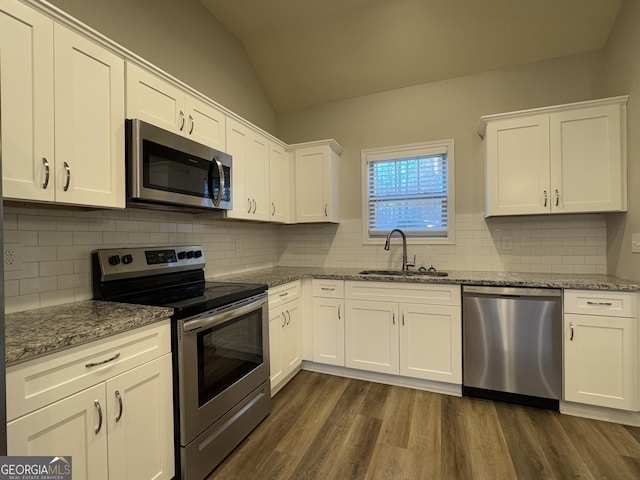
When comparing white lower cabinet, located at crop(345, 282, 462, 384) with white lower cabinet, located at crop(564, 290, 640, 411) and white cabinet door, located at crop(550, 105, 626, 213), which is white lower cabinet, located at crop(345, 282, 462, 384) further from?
white cabinet door, located at crop(550, 105, 626, 213)

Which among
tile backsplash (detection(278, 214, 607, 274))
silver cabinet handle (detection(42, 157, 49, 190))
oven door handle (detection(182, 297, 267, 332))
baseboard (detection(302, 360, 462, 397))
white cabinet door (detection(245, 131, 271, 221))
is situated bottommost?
baseboard (detection(302, 360, 462, 397))

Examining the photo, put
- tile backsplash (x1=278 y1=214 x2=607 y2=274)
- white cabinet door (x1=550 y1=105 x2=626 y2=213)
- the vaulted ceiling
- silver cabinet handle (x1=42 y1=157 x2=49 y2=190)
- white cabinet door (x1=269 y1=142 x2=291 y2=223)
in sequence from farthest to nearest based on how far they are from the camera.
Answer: white cabinet door (x1=269 y1=142 x2=291 y2=223)
tile backsplash (x1=278 y1=214 x2=607 y2=274)
the vaulted ceiling
white cabinet door (x1=550 y1=105 x2=626 y2=213)
silver cabinet handle (x1=42 y1=157 x2=49 y2=190)

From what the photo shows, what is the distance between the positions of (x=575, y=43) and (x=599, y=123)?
0.86 metres

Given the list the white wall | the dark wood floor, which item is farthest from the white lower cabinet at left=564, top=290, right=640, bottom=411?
the white wall

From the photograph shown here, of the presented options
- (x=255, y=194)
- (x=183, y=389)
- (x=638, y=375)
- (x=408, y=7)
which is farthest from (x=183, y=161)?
(x=638, y=375)

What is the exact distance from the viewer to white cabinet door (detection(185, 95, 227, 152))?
2088 mm

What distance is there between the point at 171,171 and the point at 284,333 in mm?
1566

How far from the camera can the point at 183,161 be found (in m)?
1.94

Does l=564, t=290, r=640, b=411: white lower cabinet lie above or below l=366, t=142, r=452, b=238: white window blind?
below

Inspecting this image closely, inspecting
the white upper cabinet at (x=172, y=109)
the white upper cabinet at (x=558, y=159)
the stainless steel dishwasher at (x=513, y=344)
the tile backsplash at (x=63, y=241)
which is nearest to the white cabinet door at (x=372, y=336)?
the stainless steel dishwasher at (x=513, y=344)

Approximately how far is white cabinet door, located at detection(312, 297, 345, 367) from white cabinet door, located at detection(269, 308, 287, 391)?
44cm

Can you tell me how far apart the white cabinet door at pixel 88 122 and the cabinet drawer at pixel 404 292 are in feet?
6.38

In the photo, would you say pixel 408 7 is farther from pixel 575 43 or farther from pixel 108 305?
pixel 108 305

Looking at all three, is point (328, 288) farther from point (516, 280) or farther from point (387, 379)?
point (516, 280)
